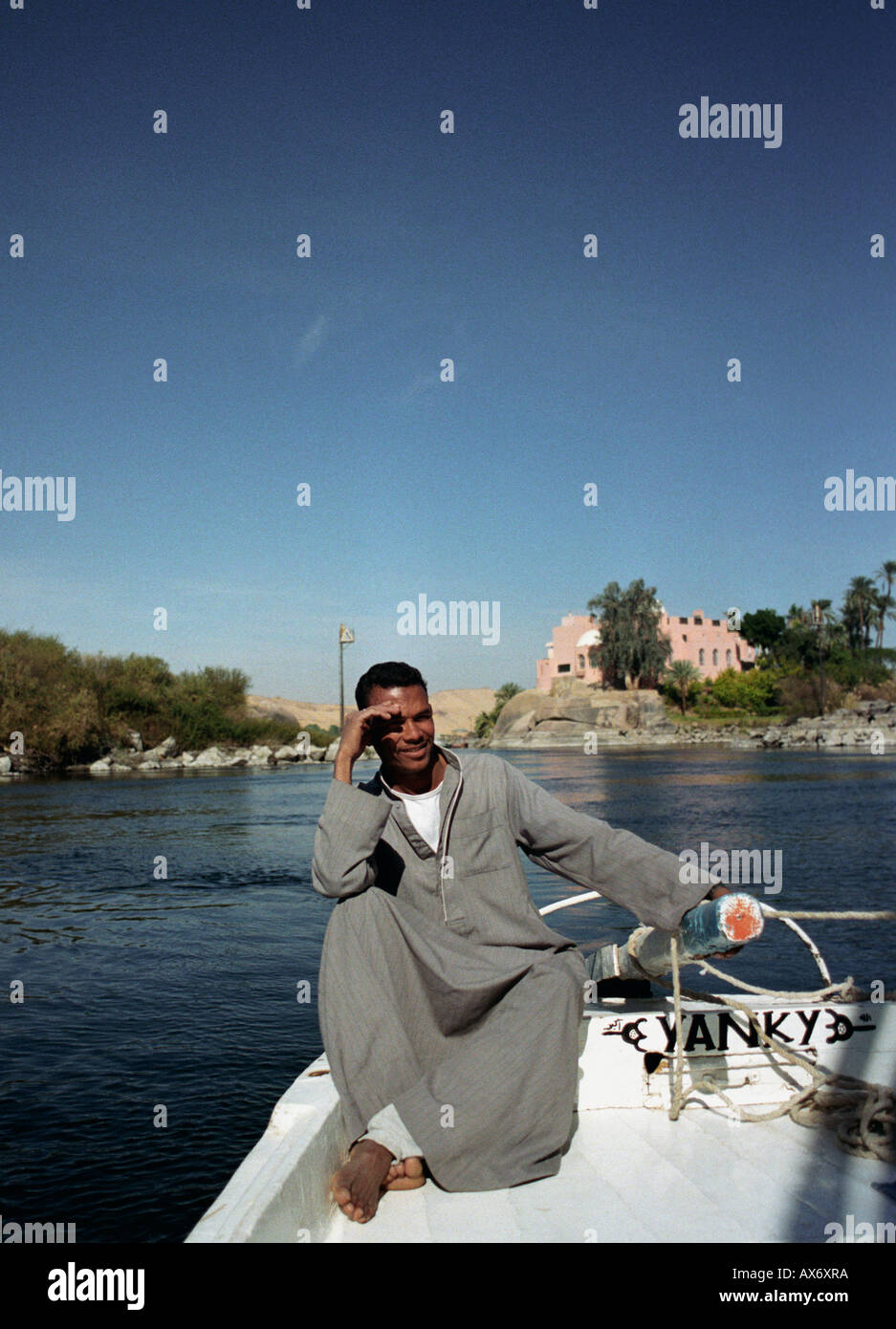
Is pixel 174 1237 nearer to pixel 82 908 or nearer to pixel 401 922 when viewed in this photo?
pixel 401 922

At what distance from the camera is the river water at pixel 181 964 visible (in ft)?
16.3

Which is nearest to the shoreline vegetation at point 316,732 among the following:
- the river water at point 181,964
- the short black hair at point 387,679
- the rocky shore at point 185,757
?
the rocky shore at point 185,757

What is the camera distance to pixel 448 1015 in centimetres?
325

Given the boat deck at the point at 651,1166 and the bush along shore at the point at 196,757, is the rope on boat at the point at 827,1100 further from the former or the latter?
the bush along shore at the point at 196,757

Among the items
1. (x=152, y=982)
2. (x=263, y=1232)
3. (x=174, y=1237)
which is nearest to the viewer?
(x=263, y=1232)

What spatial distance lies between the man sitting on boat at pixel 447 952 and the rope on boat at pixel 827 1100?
1.50 feet

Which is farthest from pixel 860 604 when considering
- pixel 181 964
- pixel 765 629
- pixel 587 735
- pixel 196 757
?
pixel 181 964

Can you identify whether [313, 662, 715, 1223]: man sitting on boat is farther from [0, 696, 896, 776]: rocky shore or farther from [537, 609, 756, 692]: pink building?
[537, 609, 756, 692]: pink building

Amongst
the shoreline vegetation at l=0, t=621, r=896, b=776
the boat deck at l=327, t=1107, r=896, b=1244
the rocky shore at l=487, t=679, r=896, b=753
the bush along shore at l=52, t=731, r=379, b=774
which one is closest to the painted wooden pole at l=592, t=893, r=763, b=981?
the boat deck at l=327, t=1107, r=896, b=1244

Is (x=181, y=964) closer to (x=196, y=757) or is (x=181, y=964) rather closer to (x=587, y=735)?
(x=196, y=757)

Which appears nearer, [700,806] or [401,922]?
[401,922]

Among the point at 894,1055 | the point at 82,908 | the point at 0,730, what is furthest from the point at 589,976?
the point at 0,730

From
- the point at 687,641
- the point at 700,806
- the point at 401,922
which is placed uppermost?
the point at 687,641
